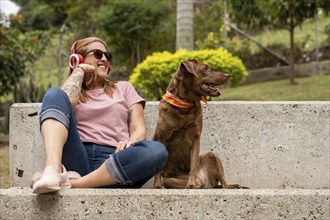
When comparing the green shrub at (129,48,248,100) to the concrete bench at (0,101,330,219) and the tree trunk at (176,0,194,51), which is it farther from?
the concrete bench at (0,101,330,219)

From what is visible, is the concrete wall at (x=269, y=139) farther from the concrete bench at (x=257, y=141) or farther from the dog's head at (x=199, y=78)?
the dog's head at (x=199, y=78)

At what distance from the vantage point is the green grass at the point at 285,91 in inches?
407

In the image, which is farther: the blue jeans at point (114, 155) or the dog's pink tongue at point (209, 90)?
the dog's pink tongue at point (209, 90)

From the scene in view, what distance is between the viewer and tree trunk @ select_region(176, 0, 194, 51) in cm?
1017

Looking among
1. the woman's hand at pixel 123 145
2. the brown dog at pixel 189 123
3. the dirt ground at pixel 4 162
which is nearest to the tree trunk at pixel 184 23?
the dirt ground at pixel 4 162

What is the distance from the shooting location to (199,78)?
3.77 meters

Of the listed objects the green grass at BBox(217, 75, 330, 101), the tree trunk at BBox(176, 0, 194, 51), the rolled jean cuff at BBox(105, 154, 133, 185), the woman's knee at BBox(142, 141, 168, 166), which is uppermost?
the tree trunk at BBox(176, 0, 194, 51)

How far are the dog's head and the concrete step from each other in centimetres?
105

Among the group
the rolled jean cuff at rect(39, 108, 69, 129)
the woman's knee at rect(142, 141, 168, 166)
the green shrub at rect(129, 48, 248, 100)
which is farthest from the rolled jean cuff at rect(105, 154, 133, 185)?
the green shrub at rect(129, 48, 248, 100)

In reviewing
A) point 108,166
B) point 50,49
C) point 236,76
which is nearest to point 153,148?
point 108,166

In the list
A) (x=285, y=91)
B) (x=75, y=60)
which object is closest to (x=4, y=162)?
(x=75, y=60)

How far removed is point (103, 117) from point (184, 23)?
21.1ft

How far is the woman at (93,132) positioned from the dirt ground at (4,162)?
7.51 ft

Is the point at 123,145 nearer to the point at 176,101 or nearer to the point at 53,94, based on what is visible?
the point at 176,101
